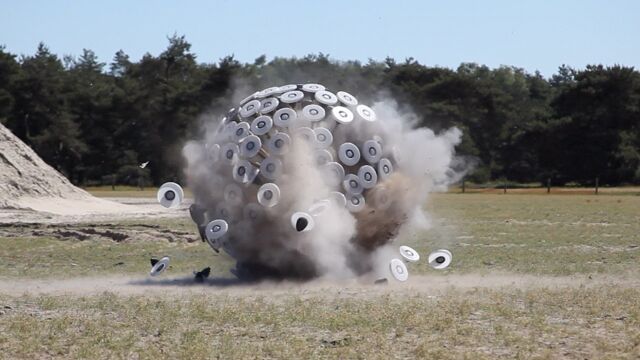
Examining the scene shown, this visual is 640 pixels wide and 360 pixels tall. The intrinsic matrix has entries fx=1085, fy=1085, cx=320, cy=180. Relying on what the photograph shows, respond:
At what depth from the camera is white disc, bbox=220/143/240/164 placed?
1644cm

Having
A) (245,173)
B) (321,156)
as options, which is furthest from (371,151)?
(245,173)

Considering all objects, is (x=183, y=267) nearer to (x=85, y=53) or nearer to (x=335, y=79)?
(x=335, y=79)

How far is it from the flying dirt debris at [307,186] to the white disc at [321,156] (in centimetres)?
1

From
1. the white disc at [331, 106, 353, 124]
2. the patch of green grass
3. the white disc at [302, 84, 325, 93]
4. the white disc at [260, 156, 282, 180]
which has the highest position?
the white disc at [302, 84, 325, 93]

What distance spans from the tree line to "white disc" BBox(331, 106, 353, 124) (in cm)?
5715

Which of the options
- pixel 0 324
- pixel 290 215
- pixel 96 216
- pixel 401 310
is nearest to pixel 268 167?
pixel 290 215

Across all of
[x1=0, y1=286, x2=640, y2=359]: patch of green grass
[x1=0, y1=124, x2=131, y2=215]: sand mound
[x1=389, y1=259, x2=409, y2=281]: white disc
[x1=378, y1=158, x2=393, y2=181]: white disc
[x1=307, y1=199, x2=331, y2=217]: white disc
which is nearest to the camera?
[x1=0, y1=286, x2=640, y2=359]: patch of green grass

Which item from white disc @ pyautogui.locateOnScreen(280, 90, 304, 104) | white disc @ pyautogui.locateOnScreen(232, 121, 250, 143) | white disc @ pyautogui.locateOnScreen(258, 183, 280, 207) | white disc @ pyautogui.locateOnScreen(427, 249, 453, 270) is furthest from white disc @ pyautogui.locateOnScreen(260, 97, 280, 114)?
white disc @ pyautogui.locateOnScreen(427, 249, 453, 270)

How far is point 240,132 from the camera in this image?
1661 centimetres

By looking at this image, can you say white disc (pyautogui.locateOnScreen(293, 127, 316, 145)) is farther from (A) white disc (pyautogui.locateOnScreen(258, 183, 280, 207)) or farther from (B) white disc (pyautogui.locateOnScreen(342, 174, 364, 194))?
(A) white disc (pyautogui.locateOnScreen(258, 183, 280, 207))

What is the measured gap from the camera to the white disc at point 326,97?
55.2 feet

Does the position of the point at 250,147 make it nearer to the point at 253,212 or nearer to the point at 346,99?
the point at 253,212

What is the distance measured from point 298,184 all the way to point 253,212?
0.83m

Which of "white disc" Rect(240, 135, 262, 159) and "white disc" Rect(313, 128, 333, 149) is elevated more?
"white disc" Rect(313, 128, 333, 149)
